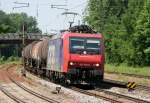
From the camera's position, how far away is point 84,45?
29453 mm

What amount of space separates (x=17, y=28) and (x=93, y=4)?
108 meters

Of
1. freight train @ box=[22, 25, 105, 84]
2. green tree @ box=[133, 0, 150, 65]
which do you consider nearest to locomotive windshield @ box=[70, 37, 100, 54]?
freight train @ box=[22, 25, 105, 84]

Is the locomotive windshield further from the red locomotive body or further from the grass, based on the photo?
the grass

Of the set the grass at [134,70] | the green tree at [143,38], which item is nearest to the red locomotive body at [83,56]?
the grass at [134,70]

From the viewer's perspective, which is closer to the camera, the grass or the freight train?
the freight train

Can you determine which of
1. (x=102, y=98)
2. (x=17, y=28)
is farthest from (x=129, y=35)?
(x=17, y=28)

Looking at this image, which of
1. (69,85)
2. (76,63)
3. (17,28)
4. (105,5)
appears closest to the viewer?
(76,63)

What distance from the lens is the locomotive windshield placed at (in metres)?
29.3

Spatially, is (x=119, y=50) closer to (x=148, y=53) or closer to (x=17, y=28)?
(x=148, y=53)

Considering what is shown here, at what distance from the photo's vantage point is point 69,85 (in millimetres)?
31672

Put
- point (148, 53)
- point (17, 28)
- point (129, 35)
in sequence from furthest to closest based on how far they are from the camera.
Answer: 1. point (17, 28)
2. point (129, 35)
3. point (148, 53)

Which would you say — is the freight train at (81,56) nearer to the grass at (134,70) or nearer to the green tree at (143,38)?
the grass at (134,70)

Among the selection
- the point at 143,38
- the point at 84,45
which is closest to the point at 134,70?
the point at 143,38

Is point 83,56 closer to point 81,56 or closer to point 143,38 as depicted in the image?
point 81,56
